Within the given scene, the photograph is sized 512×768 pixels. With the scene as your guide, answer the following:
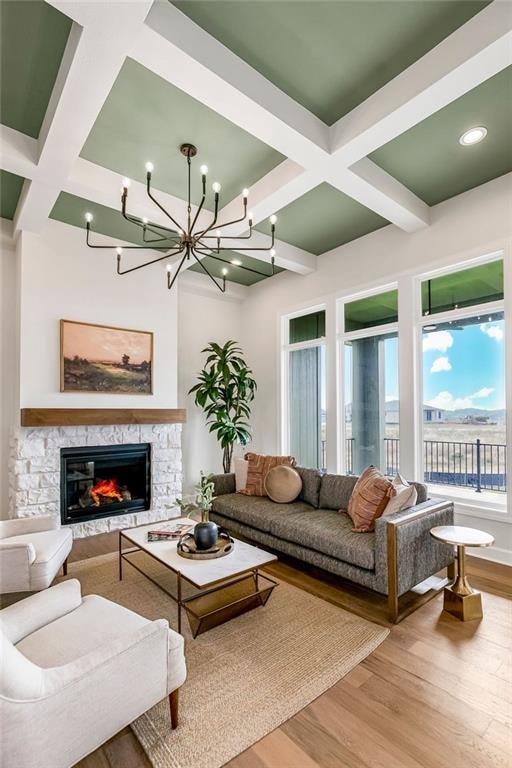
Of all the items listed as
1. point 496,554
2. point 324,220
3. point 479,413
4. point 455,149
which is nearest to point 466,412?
point 479,413

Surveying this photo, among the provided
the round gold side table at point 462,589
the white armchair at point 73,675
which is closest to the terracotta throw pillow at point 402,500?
the round gold side table at point 462,589

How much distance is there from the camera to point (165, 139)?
2.85 meters

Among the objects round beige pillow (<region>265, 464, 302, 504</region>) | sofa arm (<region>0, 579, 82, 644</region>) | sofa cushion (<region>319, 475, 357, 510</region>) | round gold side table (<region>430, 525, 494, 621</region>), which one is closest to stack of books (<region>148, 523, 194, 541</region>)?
sofa arm (<region>0, 579, 82, 644</region>)

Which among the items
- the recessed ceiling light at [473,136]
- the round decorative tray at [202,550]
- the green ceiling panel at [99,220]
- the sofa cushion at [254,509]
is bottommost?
the sofa cushion at [254,509]

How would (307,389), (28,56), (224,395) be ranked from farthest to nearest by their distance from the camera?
(307,389) → (224,395) → (28,56)

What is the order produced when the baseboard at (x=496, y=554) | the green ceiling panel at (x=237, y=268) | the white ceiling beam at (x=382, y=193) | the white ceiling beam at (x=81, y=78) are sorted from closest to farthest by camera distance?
the white ceiling beam at (x=81, y=78) → the white ceiling beam at (x=382, y=193) → the baseboard at (x=496, y=554) → the green ceiling panel at (x=237, y=268)

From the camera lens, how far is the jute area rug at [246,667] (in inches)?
61.3

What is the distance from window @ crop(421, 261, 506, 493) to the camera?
3467mm

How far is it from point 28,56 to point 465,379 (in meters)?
4.15

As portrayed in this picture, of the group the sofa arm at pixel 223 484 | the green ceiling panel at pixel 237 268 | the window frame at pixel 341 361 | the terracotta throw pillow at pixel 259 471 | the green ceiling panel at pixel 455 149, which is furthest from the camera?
the green ceiling panel at pixel 237 268

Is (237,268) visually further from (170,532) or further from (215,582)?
(215,582)

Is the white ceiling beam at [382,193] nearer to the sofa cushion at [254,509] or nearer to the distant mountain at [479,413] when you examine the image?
the distant mountain at [479,413]

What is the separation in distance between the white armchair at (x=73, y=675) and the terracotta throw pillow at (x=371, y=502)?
1719mm

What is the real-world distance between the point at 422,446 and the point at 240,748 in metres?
3.11
